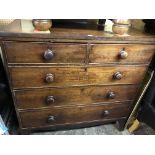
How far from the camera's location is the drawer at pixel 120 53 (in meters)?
0.96

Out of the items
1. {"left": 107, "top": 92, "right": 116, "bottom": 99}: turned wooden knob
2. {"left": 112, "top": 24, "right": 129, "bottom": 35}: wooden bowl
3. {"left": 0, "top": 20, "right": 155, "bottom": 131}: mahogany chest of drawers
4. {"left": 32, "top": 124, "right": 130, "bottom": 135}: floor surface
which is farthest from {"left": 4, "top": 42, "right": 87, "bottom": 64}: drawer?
{"left": 32, "top": 124, "right": 130, "bottom": 135}: floor surface

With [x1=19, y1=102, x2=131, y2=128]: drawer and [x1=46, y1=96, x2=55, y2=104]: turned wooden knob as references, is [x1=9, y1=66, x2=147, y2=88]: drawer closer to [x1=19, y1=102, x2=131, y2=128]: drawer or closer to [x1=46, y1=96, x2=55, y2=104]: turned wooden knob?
[x1=46, y1=96, x2=55, y2=104]: turned wooden knob

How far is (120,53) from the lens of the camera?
995 millimetres

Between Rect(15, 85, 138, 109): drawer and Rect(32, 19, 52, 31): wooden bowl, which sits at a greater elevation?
Rect(32, 19, 52, 31): wooden bowl

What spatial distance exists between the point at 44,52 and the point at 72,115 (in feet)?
1.89

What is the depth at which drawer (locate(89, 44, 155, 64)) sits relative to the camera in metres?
A: 0.96

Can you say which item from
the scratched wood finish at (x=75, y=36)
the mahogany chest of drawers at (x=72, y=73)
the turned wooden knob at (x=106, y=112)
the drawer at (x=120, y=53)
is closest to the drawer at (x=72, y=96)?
the mahogany chest of drawers at (x=72, y=73)

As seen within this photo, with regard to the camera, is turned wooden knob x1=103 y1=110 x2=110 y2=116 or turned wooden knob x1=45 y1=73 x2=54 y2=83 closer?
turned wooden knob x1=45 y1=73 x2=54 y2=83

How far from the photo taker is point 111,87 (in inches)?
A: 45.7

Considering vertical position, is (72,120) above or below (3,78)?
below

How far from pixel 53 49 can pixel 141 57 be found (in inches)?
22.6

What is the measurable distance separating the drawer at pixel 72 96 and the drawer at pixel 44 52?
23cm
